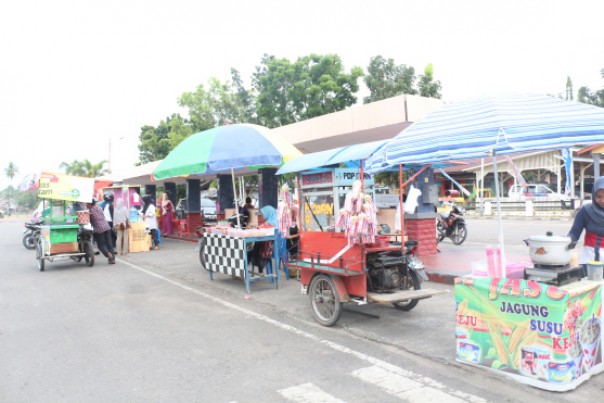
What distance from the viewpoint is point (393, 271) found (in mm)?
5832

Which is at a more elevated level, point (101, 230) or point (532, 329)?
point (101, 230)

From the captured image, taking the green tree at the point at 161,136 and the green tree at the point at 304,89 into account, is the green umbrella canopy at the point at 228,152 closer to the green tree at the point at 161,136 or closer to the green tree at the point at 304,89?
the green tree at the point at 304,89

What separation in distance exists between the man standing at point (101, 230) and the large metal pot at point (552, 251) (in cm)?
1066

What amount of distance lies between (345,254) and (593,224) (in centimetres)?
271

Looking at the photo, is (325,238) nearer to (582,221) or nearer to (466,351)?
(466,351)

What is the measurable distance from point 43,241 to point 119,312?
550 cm

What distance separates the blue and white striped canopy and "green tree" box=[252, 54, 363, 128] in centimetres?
2486

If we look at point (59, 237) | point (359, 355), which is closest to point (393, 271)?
point (359, 355)

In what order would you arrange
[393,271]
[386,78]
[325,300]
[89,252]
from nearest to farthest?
[393,271] → [325,300] → [89,252] → [386,78]

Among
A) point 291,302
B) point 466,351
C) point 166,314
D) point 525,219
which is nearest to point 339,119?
point 291,302

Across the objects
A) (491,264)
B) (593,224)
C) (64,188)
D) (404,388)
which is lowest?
(404,388)

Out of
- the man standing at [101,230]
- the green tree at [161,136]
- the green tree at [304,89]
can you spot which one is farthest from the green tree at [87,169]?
the man standing at [101,230]

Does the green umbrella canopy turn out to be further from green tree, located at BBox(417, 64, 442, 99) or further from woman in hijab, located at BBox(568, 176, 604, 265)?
green tree, located at BBox(417, 64, 442, 99)

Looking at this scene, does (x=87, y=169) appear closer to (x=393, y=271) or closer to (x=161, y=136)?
(x=161, y=136)
